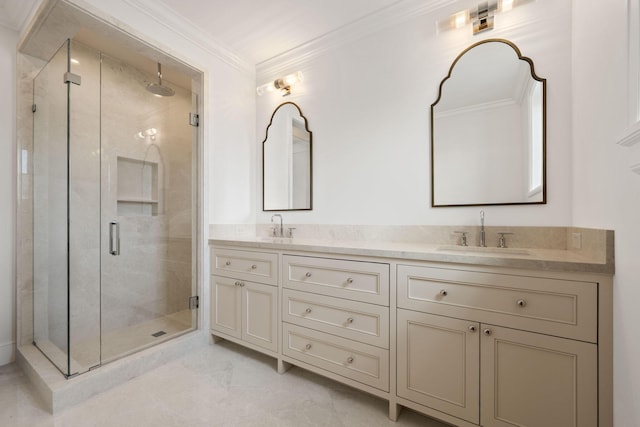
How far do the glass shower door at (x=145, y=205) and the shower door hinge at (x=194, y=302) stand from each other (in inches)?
1.4

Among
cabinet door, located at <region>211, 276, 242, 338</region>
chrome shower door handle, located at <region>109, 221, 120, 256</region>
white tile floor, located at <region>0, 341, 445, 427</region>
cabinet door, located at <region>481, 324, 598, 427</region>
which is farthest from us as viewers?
chrome shower door handle, located at <region>109, 221, 120, 256</region>

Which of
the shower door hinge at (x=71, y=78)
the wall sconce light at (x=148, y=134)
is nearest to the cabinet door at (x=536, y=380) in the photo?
the shower door hinge at (x=71, y=78)

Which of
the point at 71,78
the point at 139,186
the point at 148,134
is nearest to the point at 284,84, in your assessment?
the point at 148,134

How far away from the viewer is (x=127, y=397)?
5.49ft

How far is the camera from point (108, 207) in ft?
7.88

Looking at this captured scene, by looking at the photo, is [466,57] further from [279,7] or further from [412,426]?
[412,426]

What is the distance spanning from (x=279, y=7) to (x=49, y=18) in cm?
148

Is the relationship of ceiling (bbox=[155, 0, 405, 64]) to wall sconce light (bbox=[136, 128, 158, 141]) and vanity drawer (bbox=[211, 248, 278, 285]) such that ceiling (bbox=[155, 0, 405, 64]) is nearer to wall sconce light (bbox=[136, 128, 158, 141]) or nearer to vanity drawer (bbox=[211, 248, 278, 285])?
wall sconce light (bbox=[136, 128, 158, 141])

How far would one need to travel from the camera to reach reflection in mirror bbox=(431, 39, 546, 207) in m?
1.63

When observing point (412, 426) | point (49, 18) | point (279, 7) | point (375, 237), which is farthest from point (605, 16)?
point (49, 18)

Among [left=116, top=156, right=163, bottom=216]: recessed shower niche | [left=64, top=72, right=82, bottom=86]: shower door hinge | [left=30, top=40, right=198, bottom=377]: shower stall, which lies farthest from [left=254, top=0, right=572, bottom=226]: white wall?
[left=64, top=72, right=82, bottom=86]: shower door hinge

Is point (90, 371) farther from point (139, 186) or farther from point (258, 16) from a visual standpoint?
point (258, 16)

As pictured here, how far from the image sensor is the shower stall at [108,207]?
191cm

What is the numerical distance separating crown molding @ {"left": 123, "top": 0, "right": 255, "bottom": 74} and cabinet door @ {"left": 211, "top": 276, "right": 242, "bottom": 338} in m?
2.00
